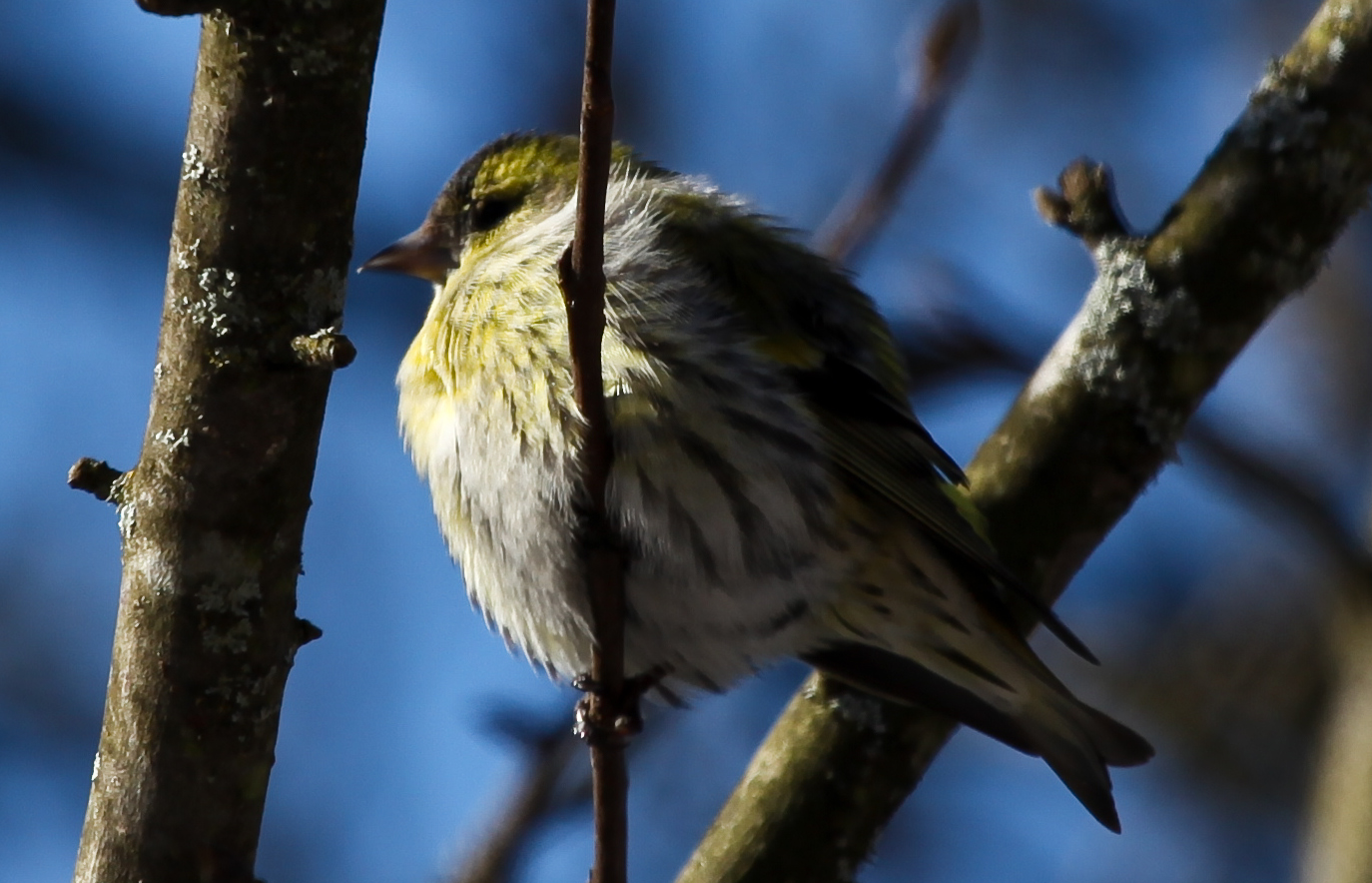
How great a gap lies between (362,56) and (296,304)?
38cm

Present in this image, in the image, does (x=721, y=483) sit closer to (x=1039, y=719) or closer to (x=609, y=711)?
(x=609, y=711)

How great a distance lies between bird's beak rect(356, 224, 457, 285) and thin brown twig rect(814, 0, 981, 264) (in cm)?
108

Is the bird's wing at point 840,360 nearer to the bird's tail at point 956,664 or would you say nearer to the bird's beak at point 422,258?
the bird's tail at point 956,664

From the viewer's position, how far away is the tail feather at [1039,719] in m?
3.55

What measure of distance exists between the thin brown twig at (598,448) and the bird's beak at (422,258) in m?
1.32

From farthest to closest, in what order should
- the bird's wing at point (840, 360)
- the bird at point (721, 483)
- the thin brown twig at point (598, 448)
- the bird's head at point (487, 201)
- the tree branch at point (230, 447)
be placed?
the bird's head at point (487, 201), the bird's wing at point (840, 360), the bird at point (721, 483), the tree branch at point (230, 447), the thin brown twig at point (598, 448)

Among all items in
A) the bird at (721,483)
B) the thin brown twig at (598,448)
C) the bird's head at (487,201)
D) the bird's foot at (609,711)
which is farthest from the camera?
the bird's head at (487,201)

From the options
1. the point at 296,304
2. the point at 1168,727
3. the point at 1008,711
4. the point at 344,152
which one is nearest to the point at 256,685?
the point at 296,304

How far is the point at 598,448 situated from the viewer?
8.54 feet

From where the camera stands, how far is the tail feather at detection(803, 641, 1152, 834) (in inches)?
140

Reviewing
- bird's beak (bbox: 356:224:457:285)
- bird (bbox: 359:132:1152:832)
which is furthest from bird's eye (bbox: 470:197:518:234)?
bird (bbox: 359:132:1152:832)

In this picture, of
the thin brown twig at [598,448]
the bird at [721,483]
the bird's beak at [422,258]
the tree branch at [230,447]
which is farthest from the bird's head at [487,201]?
the tree branch at [230,447]

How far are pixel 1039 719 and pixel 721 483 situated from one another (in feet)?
3.61

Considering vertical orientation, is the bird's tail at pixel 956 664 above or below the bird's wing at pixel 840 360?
below
